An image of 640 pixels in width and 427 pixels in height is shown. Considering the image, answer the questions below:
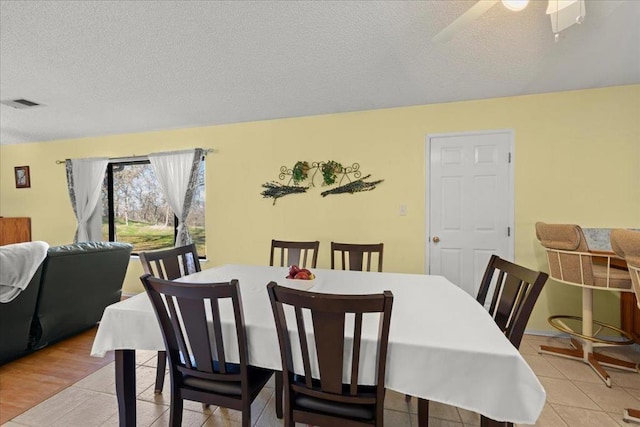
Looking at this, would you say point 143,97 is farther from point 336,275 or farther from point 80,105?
point 336,275

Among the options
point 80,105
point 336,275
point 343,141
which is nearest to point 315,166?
point 343,141

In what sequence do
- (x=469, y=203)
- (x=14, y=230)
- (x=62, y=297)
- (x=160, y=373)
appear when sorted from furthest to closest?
1. (x=14, y=230)
2. (x=469, y=203)
3. (x=62, y=297)
4. (x=160, y=373)

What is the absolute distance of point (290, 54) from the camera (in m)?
2.13

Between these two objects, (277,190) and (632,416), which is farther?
(277,190)

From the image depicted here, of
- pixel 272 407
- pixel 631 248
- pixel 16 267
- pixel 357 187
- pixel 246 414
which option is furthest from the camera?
pixel 357 187

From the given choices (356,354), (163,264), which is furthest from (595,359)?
(163,264)

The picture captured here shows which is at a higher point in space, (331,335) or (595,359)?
(331,335)

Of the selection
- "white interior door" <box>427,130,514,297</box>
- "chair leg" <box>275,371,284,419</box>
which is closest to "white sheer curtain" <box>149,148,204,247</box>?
"chair leg" <box>275,371,284,419</box>

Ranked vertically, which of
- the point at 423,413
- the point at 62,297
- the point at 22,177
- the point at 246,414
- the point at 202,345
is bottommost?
the point at 423,413

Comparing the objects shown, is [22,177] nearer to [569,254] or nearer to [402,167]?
[402,167]

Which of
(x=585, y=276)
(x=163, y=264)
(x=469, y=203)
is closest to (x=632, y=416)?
(x=585, y=276)

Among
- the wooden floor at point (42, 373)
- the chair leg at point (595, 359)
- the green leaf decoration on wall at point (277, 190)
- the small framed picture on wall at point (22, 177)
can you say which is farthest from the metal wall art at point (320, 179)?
the small framed picture on wall at point (22, 177)

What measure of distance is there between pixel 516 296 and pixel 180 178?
3.84 metres

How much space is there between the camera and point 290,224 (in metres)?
3.57
